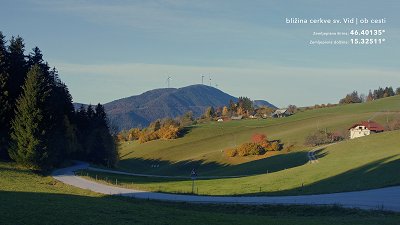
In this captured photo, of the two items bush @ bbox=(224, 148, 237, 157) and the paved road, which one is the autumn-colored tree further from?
the paved road

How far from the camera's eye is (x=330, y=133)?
4843 inches

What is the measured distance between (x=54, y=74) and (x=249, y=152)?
171ft

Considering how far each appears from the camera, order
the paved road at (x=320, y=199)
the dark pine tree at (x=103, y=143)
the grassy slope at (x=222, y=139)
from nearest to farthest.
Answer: the paved road at (x=320, y=199) < the dark pine tree at (x=103, y=143) < the grassy slope at (x=222, y=139)

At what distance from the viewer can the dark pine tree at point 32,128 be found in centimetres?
5634

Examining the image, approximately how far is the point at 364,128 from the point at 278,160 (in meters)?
39.2

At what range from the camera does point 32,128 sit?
57.3 meters

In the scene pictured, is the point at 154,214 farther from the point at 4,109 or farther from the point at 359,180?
the point at 4,109

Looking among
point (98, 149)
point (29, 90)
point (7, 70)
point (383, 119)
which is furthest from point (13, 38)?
point (383, 119)

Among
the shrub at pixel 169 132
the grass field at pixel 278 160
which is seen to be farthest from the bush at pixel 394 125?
the shrub at pixel 169 132

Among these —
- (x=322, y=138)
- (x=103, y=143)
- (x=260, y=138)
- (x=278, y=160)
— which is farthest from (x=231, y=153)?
(x=103, y=143)

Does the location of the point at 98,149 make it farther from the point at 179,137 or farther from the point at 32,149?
the point at 179,137

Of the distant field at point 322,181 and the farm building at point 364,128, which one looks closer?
the distant field at point 322,181

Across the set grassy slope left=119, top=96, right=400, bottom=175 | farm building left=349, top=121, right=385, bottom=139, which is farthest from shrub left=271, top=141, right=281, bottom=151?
farm building left=349, top=121, right=385, bottom=139

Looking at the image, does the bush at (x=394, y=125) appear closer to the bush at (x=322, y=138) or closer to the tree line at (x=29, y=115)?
the bush at (x=322, y=138)
